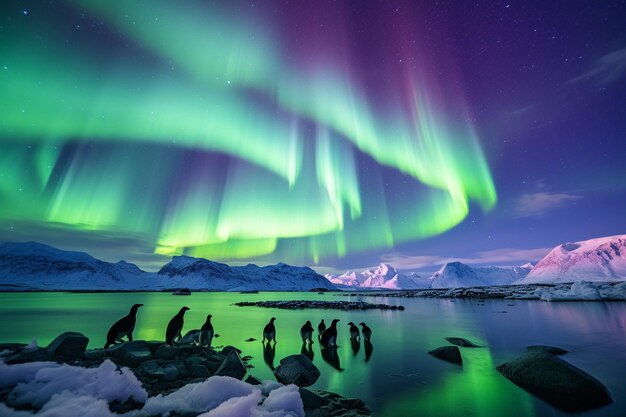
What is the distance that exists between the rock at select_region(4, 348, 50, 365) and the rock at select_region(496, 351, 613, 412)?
19.4 m

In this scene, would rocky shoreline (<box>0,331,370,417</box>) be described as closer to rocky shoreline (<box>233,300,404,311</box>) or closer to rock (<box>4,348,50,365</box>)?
rock (<box>4,348,50,365</box>)

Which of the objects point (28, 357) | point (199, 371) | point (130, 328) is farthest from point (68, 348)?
point (199, 371)

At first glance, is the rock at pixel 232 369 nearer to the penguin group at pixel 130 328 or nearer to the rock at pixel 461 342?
the penguin group at pixel 130 328

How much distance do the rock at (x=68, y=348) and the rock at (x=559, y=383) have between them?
18886 mm

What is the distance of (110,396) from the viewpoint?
796 centimetres

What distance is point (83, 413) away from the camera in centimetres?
677

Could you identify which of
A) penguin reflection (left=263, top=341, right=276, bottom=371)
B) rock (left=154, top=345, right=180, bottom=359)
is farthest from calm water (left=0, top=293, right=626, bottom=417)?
rock (left=154, top=345, right=180, bottom=359)

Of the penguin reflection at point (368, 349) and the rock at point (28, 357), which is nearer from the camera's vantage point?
the rock at point (28, 357)

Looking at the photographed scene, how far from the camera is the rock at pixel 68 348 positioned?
12648mm

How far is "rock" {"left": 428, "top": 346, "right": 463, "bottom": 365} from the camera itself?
17228 mm

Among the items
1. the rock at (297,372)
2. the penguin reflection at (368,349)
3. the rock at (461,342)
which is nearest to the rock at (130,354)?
the rock at (297,372)

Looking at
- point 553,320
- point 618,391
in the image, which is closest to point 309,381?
point 618,391

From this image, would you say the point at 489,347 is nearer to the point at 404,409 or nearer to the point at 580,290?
the point at 404,409

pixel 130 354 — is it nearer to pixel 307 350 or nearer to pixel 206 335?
pixel 206 335
